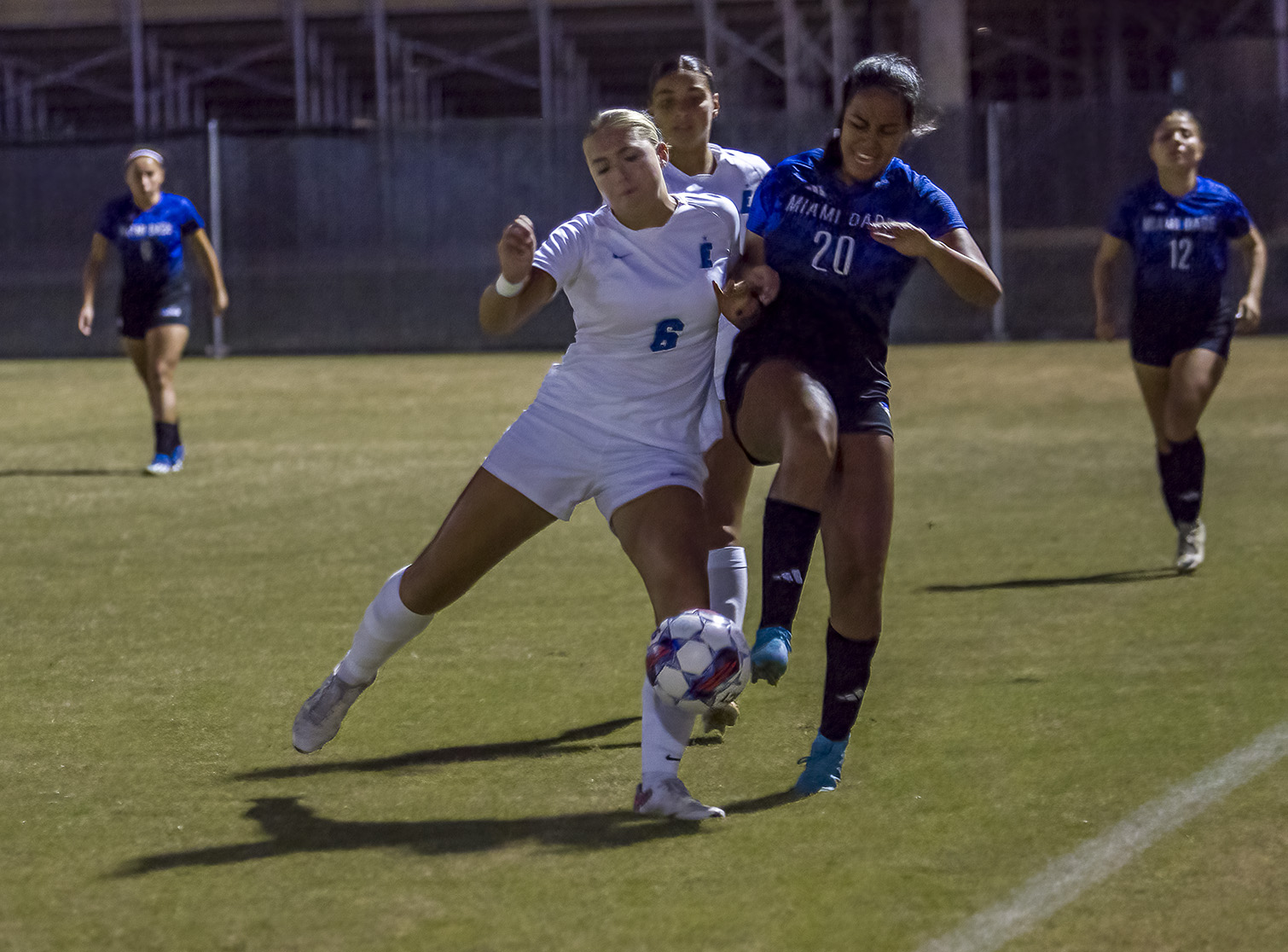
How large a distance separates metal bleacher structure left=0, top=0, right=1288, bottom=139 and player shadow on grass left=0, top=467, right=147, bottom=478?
19673 mm

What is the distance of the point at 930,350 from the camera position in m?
19.1

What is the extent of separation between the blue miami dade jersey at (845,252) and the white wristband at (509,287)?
0.80 metres

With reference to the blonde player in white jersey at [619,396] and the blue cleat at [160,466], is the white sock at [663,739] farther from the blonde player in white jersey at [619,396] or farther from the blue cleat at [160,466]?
the blue cleat at [160,466]

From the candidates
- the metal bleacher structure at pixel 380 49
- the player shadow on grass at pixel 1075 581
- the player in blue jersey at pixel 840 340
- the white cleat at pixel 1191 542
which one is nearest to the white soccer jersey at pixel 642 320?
the player in blue jersey at pixel 840 340

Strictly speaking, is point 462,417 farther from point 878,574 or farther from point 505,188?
point 878,574

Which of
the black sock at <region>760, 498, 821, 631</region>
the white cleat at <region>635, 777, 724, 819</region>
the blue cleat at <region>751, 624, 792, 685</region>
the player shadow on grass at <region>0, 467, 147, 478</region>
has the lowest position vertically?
the white cleat at <region>635, 777, 724, 819</region>

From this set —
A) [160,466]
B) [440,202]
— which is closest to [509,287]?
[160,466]

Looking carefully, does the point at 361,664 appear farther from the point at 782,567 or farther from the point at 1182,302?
the point at 1182,302

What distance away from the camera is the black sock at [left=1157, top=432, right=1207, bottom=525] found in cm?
827

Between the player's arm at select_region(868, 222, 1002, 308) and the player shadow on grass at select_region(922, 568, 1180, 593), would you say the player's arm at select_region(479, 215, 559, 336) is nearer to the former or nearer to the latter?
the player's arm at select_region(868, 222, 1002, 308)

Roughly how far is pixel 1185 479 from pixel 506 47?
27.4 m

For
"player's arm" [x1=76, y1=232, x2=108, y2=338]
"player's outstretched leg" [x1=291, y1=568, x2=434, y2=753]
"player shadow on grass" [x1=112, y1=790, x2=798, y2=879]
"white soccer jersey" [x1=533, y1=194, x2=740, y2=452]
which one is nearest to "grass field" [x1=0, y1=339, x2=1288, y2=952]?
"player shadow on grass" [x1=112, y1=790, x2=798, y2=879]

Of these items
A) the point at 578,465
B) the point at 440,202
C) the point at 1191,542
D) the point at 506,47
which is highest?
the point at 506,47

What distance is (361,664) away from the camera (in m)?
4.99
